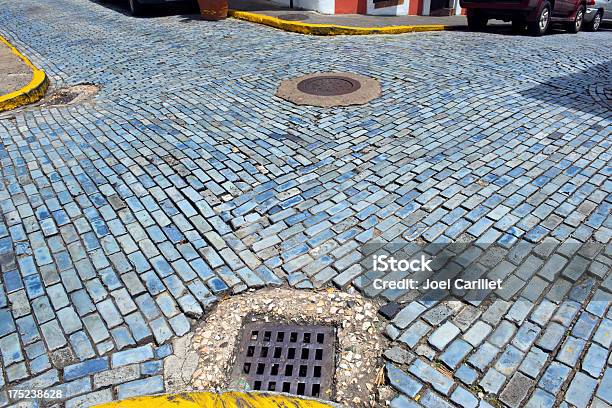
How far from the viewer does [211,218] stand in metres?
4.00

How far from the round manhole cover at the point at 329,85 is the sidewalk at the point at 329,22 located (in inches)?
178

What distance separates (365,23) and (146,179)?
10107 mm

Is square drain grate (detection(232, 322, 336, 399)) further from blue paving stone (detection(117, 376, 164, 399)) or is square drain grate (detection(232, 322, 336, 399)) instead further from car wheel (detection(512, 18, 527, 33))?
car wheel (detection(512, 18, 527, 33))

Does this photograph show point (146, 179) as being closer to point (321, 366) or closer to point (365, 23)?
point (321, 366)

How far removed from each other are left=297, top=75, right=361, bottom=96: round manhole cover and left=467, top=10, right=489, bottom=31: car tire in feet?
Answer: 23.9

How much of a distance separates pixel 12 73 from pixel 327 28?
722 centimetres

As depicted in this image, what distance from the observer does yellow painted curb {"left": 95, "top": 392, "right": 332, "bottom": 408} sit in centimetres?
243

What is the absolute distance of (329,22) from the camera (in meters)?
12.1

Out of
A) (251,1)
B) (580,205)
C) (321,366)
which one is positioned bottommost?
(321,366)

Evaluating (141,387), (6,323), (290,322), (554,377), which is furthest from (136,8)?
(554,377)

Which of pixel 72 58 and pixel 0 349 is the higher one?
pixel 72 58

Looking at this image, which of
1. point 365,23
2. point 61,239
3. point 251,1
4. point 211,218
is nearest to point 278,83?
Result: point 211,218

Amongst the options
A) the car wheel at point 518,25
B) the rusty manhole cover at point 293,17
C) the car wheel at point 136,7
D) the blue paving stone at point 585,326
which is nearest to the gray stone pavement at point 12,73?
the car wheel at point 136,7

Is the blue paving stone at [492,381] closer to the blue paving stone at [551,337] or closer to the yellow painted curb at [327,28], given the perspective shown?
the blue paving stone at [551,337]
